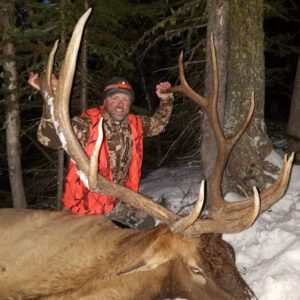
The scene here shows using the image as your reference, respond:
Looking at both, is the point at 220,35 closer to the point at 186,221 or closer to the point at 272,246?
the point at 272,246

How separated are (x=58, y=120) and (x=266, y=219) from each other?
10.8ft

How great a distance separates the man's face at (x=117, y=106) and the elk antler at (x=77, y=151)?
1320mm

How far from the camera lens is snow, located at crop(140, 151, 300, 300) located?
4.12 m

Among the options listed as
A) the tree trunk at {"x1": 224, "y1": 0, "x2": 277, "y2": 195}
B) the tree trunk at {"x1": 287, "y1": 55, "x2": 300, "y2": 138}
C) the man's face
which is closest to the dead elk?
the man's face

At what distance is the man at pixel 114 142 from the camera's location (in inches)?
184

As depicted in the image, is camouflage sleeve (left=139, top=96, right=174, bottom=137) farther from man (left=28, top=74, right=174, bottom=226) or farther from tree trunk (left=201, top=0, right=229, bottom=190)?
tree trunk (left=201, top=0, right=229, bottom=190)

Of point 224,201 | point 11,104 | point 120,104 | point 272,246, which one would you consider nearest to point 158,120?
point 120,104

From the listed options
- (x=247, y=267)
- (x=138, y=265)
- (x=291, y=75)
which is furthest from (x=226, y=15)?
(x=291, y=75)

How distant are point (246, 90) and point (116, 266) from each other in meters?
3.25

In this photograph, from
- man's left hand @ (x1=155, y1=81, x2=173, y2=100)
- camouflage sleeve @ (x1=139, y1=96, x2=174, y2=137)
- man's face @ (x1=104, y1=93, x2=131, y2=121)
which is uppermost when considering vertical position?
man's left hand @ (x1=155, y1=81, x2=173, y2=100)

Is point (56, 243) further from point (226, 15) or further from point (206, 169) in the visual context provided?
point (226, 15)

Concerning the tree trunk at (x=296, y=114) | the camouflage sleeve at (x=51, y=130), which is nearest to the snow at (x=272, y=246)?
the tree trunk at (x=296, y=114)

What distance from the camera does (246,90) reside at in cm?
Answer: 553

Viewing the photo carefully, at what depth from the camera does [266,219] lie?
5.34m
